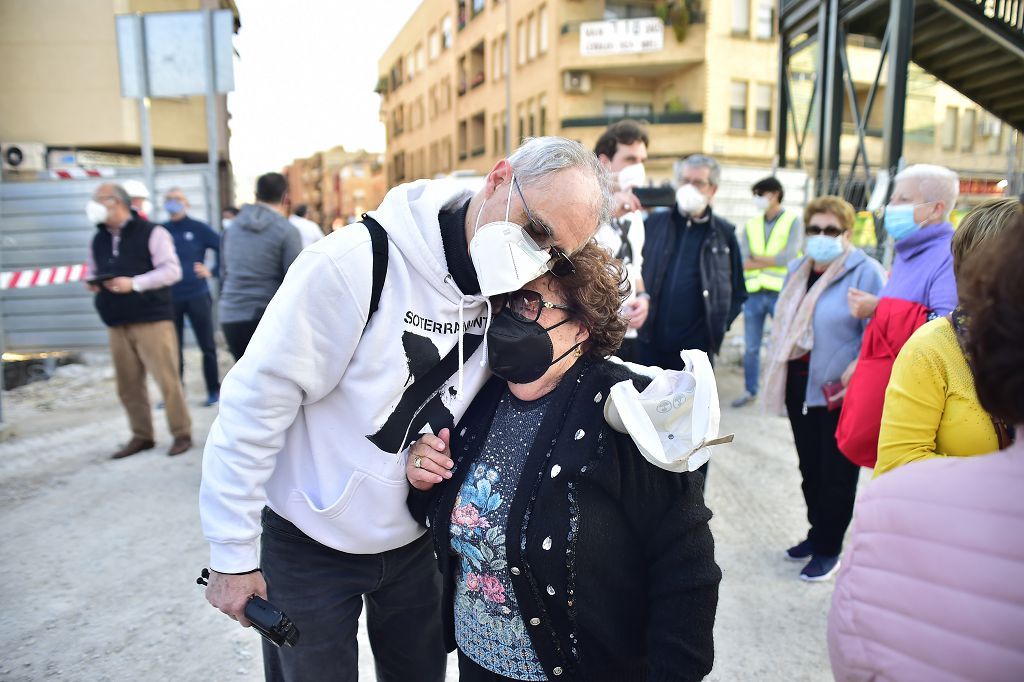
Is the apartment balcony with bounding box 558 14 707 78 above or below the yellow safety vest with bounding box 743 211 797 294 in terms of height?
above

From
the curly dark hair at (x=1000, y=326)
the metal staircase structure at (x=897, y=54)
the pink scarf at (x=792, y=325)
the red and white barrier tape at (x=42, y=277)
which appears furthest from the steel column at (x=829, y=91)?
the red and white barrier tape at (x=42, y=277)

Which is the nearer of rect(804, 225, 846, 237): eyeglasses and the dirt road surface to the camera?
the dirt road surface

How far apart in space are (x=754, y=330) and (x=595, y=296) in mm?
6307

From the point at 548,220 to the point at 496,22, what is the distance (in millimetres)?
35655

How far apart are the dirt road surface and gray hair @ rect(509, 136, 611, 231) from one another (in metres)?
2.32

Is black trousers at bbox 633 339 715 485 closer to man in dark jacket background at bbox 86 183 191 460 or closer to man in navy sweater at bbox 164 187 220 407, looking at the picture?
man in dark jacket background at bbox 86 183 191 460

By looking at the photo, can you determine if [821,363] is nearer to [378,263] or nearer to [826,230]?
[826,230]

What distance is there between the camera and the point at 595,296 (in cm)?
171

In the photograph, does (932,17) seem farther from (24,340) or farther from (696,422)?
(24,340)

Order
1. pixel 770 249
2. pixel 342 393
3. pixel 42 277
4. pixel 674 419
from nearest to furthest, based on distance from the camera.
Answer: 1. pixel 674 419
2. pixel 342 393
3. pixel 770 249
4. pixel 42 277

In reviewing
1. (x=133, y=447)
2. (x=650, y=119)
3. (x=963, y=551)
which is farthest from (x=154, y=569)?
(x=650, y=119)

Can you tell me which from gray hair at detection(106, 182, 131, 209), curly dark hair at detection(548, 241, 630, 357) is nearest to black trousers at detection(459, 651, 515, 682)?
curly dark hair at detection(548, 241, 630, 357)

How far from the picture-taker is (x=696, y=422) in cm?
149

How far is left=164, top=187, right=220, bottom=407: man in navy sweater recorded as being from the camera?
7.51 metres
